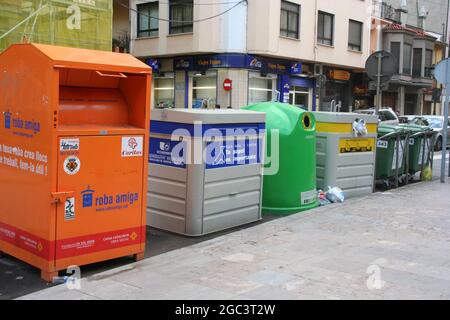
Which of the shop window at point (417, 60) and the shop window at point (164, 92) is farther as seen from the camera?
the shop window at point (417, 60)

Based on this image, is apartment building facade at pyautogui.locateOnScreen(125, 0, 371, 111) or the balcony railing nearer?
apartment building facade at pyautogui.locateOnScreen(125, 0, 371, 111)

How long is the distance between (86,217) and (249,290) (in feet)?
5.12

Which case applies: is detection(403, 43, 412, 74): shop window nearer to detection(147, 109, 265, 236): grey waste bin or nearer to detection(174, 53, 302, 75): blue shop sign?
detection(174, 53, 302, 75): blue shop sign

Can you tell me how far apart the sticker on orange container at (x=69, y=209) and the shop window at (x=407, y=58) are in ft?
105

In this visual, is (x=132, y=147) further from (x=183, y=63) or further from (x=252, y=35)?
(x=183, y=63)

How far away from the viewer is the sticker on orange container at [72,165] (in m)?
4.50

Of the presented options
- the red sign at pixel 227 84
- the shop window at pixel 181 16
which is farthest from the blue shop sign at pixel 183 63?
the red sign at pixel 227 84

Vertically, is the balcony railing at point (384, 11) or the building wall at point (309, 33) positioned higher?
the balcony railing at point (384, 11)

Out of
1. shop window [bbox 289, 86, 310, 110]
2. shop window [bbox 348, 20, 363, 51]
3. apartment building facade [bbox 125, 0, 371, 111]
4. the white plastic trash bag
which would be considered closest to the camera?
the white plastic trash bag

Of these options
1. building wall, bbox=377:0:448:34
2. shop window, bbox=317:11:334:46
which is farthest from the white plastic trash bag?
building wall, bbox=377:0:448:34

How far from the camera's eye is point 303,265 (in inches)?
199

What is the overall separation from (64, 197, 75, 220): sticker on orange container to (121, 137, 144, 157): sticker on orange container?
0.65 metres

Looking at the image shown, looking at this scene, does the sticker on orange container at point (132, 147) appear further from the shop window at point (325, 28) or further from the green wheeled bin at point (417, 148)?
the shop window at point (325, 28)

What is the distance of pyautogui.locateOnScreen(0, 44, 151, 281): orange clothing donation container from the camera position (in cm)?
445
